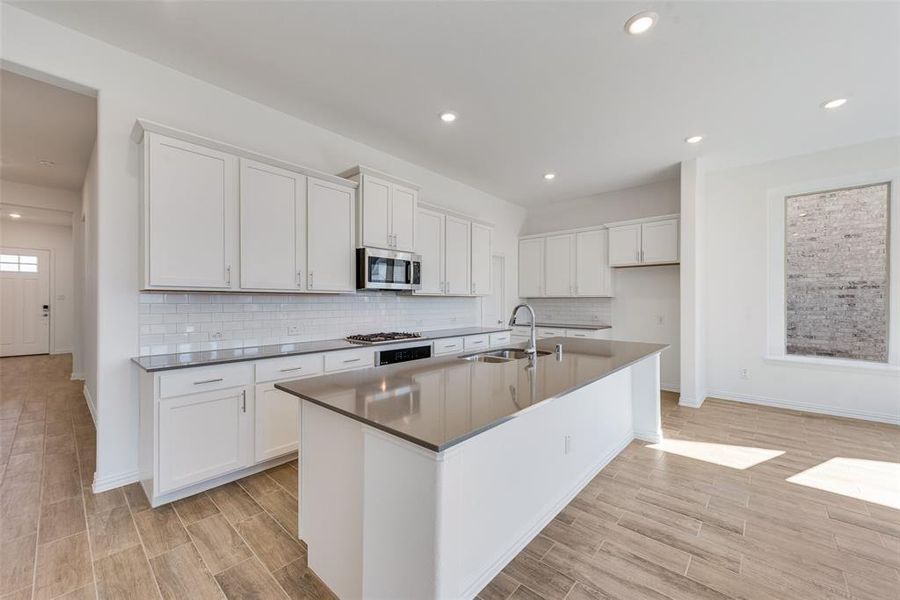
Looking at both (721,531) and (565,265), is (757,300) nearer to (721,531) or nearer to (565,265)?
(565,265)

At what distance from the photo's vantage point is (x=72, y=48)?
7.50ft

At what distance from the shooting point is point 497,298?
19.5 feet

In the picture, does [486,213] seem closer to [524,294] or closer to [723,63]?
[524,294]

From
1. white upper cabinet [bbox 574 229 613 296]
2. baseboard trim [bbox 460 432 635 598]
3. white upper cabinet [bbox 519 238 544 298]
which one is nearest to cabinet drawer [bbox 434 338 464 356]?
baseboard trim [bbox 460 432 635 598]

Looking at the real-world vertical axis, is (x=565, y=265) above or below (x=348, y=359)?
above

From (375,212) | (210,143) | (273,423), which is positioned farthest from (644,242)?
(210,143)

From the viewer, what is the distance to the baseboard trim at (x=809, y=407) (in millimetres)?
3746

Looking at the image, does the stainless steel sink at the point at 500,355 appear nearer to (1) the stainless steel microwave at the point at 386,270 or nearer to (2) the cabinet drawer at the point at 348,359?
(2) the cabinet drawer at the point at 348,359

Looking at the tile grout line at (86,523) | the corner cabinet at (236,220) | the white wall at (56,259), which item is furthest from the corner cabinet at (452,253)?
the white wall at (56,259)

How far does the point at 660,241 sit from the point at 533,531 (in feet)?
13.9

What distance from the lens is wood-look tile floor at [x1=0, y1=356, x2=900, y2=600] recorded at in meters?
1.61

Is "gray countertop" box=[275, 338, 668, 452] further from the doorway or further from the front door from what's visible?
the front door

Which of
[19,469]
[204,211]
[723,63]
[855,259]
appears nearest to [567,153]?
[723,63]

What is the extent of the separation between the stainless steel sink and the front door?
9.35 meters
